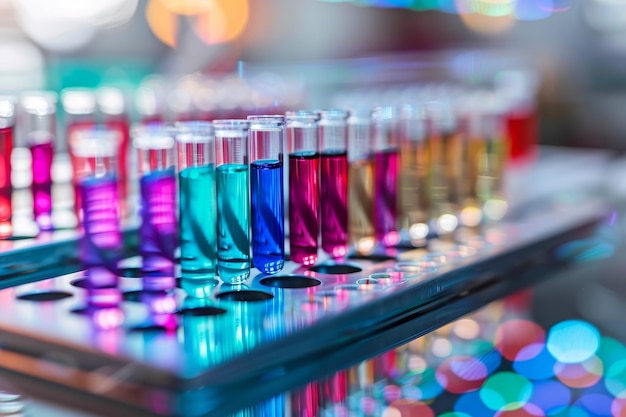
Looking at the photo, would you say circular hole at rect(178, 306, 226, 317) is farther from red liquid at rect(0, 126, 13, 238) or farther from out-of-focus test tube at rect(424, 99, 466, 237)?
out-of-focus test tube at rect(424, 99, 466, 237)

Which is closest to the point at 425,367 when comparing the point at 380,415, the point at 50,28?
the point at 380,415

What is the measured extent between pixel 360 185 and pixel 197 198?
17.8 inches

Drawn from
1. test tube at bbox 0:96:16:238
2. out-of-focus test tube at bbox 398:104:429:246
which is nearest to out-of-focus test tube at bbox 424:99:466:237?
out-of-focus test tube at bbox 398:104:429:246

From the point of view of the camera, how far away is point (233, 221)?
5.01ft

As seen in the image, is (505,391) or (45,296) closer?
(505,391)

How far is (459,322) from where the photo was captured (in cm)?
164

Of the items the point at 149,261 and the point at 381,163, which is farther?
the point at 381,163

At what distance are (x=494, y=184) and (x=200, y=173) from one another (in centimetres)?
117

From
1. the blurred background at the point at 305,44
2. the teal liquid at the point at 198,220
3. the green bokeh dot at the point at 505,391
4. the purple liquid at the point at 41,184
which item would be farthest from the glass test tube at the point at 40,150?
the blurred background at the point at 305,44

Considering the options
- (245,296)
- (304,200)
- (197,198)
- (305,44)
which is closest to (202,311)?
(245,296)

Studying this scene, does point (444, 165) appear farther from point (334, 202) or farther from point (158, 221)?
point (158, 221)

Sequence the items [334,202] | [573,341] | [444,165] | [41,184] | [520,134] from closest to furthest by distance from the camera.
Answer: [573,341]
[334,202]
[41,184]
[444,165]
[520,134]

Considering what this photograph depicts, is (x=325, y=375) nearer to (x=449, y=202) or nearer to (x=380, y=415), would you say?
(x=380, y=415)

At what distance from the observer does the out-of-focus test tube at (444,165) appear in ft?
7.07
